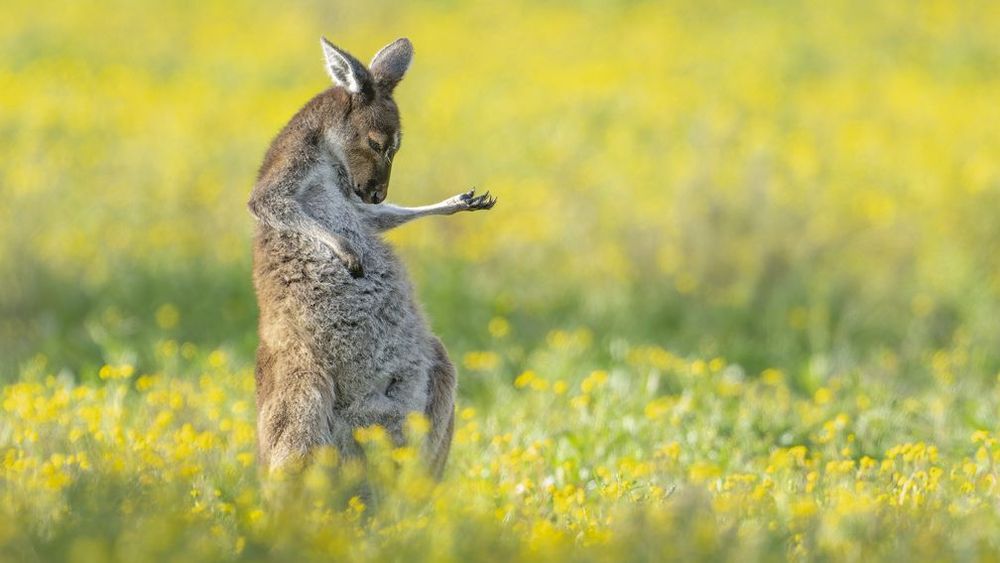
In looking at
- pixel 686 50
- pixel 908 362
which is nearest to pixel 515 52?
pixel 686 50

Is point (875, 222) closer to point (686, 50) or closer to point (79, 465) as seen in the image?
point (686, 50)

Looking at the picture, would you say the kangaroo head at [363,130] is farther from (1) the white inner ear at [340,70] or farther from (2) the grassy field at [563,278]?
(2) the grassy field at [563,278]

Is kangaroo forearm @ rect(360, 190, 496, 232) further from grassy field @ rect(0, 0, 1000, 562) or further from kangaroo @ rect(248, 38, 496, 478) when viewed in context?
grassy field @ rect(0, 0, 1000, 562)

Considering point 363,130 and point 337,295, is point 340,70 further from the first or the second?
point 337,295

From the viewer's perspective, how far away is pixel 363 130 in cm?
486

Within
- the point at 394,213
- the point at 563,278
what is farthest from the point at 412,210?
the point at 563,278

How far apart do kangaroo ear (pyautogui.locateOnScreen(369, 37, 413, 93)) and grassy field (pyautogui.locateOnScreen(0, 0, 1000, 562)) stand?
135 centimetres

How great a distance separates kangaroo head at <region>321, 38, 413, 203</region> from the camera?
4852 millimetres

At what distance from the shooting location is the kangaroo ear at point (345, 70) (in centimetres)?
480

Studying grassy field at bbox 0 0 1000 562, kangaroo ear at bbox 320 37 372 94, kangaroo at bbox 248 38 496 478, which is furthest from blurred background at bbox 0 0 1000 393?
kangaroo ear at bbox 320 37 372 94

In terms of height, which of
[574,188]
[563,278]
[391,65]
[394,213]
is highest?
[391,65]

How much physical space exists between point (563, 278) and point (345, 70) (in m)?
5.93

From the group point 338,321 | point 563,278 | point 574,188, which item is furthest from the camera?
point 574,188

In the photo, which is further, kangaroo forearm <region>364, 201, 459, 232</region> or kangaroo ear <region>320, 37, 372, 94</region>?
kangaroo forearm <region>364, 201, 459, 232</region>
